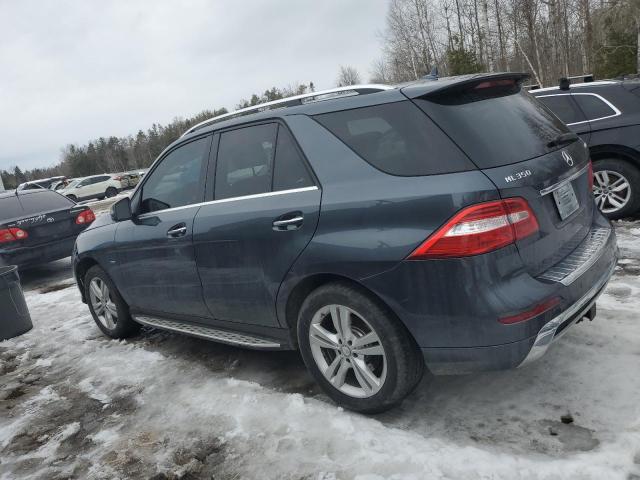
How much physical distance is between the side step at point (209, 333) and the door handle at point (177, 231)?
72 cm

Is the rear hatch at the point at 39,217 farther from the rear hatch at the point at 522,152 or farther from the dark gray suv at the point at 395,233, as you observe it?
the rear hatch at the point at 522,152

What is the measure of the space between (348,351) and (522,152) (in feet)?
4.59

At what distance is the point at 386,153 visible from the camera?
8.86ft

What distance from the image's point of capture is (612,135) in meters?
6.09

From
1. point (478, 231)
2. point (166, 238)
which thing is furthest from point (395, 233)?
point (166, 238)

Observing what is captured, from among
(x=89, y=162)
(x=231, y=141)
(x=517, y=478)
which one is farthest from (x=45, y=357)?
(x=89, y=162)

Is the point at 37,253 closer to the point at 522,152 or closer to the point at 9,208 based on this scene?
the point at 9,208

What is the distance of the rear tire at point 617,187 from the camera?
609cm

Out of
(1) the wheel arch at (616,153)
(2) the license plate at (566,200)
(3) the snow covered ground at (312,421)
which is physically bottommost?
(3) the snow covered ground at (312,421)

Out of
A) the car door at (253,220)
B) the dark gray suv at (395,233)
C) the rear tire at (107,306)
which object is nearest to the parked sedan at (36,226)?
the rear tire at (107,306)

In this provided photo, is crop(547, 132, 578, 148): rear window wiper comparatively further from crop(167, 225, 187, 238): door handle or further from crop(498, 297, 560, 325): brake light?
crop(167, 225, 187, 238): door handle

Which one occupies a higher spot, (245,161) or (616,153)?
(245,161)

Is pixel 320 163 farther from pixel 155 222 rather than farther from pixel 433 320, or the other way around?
pixel 155 222

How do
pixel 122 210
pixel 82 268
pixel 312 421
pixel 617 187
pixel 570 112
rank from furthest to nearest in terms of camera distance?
pixel 570 112 < pixel 617 187 < pixel 82 268 < pixel 122 210 < pixel 312 421
